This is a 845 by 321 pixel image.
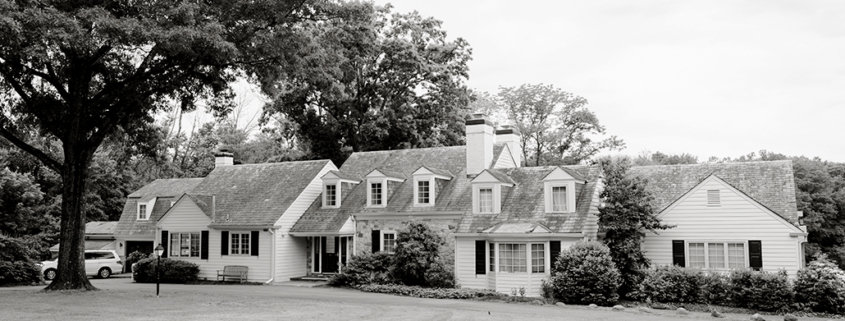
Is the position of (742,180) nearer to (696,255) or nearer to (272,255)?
(696,255)

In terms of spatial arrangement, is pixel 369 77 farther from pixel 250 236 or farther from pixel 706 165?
pixel 706 165

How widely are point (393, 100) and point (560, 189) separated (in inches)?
659

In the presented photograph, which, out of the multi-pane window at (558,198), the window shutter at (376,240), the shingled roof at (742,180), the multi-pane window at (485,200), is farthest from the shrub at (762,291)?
the window shutter at (376,240)

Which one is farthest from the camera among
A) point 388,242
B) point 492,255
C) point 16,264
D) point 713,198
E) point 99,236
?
point 99,236

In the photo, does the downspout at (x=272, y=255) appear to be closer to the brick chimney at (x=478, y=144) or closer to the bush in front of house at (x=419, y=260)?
the bush in front of house at (x=419, y=260)

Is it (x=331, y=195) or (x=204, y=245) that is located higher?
(x=331, y=195)

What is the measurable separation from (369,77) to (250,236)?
1359 centimetres

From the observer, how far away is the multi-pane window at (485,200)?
2756cm

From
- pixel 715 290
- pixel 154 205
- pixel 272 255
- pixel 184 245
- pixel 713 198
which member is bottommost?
pixel 715 290

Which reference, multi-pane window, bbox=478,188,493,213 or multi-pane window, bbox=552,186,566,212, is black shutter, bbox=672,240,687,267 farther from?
multi-pane window, bbox=478,188,493,213

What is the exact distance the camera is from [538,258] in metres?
25.3

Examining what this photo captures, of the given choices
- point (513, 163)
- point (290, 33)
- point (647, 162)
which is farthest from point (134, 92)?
point (647, 162)

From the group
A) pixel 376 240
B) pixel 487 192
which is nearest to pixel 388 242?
pixel 376 240

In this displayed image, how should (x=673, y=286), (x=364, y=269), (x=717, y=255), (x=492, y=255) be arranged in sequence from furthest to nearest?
(x=364, y=269)
(x=492, y=255)
(x=717, y=255)
(x=673, y=286)
